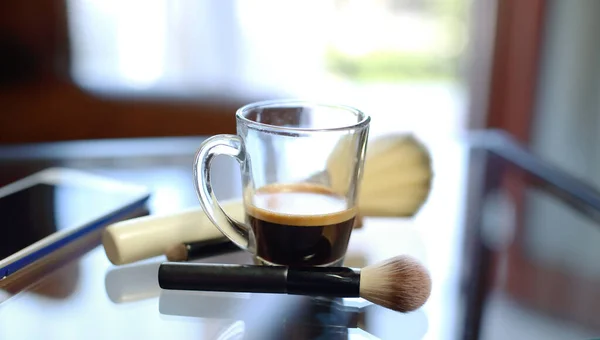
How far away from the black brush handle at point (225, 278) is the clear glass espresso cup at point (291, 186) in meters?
0.03

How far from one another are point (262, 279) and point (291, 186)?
3.8 inches

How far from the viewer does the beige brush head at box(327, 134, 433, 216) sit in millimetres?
536

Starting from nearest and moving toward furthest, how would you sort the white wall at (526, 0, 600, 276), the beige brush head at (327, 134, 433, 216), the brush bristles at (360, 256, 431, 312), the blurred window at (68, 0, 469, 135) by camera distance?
1. the brush bristles at (360, 256, 431, 312)
2. the beige brush head at (327, 134, 433, 216)
3. the white wall at (526, 0, 600, 276)
4. the blurred window at (68, 0, 469, 135)

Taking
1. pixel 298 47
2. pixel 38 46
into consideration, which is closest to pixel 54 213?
pixel 38 46

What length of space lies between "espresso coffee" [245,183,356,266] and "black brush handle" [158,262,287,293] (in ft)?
0.08

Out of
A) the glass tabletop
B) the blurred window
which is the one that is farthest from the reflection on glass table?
the blurred window

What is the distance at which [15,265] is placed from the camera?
0.44 m

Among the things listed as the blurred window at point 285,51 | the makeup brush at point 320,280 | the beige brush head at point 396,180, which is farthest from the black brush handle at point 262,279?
the blurred window at point 285,51

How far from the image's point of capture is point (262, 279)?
1.29 ft

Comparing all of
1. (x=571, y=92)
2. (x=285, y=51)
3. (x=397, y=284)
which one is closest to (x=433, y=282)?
(x=397, y=284)

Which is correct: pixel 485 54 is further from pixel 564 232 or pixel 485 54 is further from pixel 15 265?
pixel 15 265

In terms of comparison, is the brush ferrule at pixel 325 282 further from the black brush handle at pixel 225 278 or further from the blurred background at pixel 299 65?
the blurred background at pixel 299 65

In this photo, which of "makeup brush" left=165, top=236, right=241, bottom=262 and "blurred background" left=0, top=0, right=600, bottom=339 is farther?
"blurred background" left=0, top=0, right=600, bottom=339

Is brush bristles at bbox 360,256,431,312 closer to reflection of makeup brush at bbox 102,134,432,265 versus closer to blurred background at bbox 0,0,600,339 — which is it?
reflection of makeup brush at bbox 102,134,432,265
